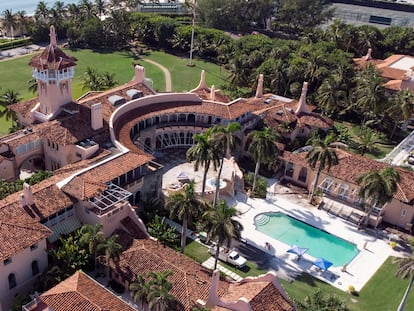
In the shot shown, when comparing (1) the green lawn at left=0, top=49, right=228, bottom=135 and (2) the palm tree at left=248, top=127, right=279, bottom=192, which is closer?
(2) the palm tree at left=248, top=127, right=279, bottom=192

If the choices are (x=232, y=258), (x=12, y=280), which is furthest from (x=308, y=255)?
(x=12, y=280)

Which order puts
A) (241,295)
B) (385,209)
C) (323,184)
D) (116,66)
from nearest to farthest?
(241,295)
(385,209)
(323,184)
(116,66)

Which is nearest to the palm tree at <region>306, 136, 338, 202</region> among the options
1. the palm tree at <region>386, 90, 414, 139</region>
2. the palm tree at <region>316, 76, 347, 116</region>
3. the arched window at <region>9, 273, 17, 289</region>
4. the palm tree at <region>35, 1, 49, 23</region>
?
the palm tree at <region>316, 76, 347, 116</region>

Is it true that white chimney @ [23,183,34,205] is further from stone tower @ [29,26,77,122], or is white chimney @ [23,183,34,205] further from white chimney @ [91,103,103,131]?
stone tower @ [29,26,77,122]

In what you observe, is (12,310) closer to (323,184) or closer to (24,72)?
(323,184)

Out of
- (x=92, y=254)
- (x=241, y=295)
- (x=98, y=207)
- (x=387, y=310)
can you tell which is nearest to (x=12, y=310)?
(x=92, y=254)

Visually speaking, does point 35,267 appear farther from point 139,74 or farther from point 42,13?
point 42,13
